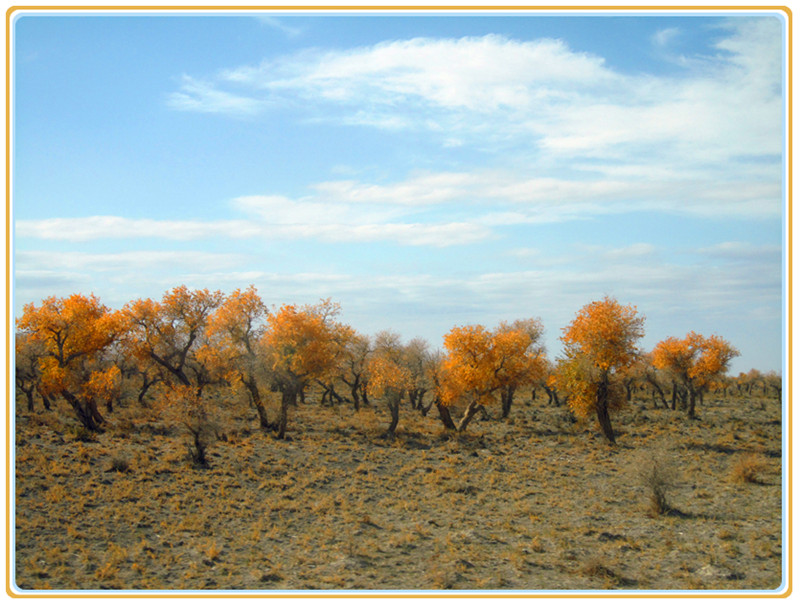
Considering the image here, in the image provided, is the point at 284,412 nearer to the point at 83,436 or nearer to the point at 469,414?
the point at 83,436

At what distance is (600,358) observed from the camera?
116ft

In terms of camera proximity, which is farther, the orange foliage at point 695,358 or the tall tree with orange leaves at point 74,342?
the orange foliage at point 695,358

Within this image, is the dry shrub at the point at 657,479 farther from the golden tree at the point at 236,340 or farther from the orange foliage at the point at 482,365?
the golden tree at the point at 236,340

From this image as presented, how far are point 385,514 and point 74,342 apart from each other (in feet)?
88.8

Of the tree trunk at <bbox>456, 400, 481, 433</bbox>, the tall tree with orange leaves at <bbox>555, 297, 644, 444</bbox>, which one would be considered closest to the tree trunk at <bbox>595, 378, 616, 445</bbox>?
the tall tree with orange leaves at <bbox>555, 297, 644, 444</bbox>

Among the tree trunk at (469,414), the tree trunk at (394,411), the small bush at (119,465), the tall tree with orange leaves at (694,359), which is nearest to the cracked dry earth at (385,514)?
the small bush at (119,465)

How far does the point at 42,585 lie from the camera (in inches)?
538

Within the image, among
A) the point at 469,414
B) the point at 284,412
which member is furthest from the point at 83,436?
the point at 469,414

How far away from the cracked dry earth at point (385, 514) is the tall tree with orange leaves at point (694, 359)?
57.5ft

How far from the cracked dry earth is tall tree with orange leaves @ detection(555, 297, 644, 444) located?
292 cm

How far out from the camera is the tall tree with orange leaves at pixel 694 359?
53.3 m

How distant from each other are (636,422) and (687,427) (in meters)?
4.64

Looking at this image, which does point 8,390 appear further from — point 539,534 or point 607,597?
point 539,534
